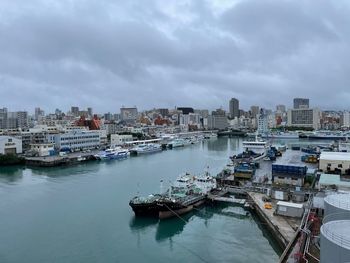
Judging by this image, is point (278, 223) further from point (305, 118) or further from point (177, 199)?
point (305, 118)

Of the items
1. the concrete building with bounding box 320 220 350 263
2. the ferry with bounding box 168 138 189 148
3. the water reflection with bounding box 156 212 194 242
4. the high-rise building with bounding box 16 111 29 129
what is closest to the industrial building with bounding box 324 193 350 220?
the concrete building with bounding box 320 220 350 263

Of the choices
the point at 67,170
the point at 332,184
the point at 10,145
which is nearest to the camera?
the point at 332,184

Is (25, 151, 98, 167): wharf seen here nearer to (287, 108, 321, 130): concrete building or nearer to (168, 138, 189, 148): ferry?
(168, 138, 189, 148): ferry

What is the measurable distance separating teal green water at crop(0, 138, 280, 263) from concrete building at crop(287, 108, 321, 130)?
39.7m

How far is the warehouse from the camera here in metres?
6.25

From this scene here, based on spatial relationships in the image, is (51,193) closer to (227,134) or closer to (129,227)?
(129,227)

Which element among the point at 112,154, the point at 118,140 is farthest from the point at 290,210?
the point at 118,140

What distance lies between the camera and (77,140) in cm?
1905

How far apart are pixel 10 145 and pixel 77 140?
3.57 metres

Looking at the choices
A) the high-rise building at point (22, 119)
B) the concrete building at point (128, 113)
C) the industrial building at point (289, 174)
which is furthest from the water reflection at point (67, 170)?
the concrete building at point (128, 113)

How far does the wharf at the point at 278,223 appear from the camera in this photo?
5.47 meters

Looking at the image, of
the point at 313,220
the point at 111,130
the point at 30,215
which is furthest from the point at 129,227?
the point at 111,130

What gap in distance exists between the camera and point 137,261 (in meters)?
5.17

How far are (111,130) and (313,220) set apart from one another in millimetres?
25537
